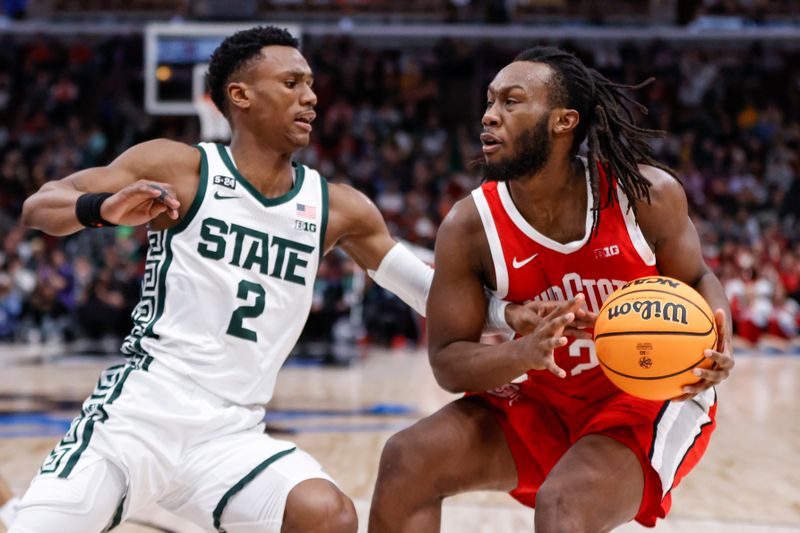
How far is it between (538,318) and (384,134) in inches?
616

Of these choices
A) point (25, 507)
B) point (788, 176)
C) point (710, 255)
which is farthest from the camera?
point (788, 176)

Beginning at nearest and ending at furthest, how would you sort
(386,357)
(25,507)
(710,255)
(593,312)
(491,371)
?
(25,507) → (491,371) → (593,312) → (386,357) → (710,255)

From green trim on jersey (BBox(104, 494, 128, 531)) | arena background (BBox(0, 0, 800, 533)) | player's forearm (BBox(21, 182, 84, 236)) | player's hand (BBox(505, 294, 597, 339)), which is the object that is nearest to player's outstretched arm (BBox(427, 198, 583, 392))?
player's hand (BBox(505, 294, 597, 339))

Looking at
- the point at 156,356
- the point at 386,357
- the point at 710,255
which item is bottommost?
the point at 386,357

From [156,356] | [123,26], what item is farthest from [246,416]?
[123,26]

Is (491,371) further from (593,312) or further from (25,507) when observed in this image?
(25,507)

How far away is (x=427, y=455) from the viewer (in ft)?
10.4

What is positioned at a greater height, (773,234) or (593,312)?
(593,312)

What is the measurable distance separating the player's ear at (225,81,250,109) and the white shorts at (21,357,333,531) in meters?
1.00

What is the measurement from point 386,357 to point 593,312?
9.45m

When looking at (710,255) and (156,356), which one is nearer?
(156,356)

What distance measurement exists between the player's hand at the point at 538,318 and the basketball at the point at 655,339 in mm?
73

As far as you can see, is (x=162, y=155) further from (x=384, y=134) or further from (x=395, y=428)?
(x=384, y=134)

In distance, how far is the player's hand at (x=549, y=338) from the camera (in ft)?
9.11
